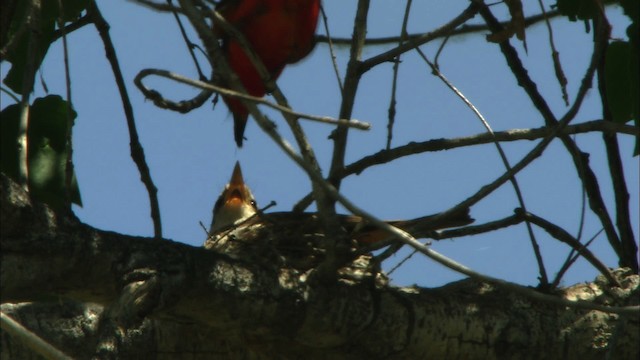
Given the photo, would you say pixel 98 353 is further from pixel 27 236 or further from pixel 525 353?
pixel 525 353

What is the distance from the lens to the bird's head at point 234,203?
6.47 m

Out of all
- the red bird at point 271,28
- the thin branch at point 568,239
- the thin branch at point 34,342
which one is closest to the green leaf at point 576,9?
the thin branch at point 568,239

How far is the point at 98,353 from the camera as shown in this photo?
2533 mm

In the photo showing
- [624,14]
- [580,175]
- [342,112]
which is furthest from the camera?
[580,175]

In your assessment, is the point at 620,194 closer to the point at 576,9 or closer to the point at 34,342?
the point at 576,9

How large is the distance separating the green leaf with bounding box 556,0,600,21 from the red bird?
2410 millimetres

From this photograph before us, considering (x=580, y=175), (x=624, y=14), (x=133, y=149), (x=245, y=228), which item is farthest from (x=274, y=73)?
(x=624, y=14)

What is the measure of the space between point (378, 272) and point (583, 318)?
70cm

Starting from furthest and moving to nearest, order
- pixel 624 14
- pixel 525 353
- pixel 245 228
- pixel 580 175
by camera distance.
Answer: pixel 245 228 → pixel 580 175 → pixel 525 353 → pixel 624 14

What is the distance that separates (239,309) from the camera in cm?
309

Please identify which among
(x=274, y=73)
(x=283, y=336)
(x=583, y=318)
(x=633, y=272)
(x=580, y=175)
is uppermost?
(x=274, y=73)

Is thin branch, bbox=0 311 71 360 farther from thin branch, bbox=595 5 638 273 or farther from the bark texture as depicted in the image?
thin branch, bbox=595 5 638 273

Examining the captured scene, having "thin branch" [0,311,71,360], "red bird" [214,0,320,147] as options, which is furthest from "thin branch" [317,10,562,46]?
"thin branch" [0,311,71,360]

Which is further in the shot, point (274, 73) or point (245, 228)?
point (274, 73)
